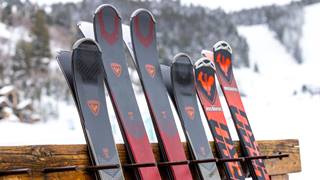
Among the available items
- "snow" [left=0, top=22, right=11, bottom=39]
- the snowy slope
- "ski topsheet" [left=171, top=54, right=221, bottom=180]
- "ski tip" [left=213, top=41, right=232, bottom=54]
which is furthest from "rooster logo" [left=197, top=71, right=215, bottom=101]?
"snow" [left=0, top=22, right=11, bottom=39]

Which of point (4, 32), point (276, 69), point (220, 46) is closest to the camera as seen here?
point (220, 46)

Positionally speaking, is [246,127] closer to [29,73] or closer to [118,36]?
[118,36]

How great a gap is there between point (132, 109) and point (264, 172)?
2.82ft

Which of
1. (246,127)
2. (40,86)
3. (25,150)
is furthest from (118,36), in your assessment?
(40,86)

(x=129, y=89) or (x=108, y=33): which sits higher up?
(x=108, y=33)

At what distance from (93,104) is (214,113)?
2.48ft

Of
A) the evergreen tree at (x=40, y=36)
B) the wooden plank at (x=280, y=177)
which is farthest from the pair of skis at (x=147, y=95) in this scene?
the evergreen tree at (x=40, y=36)

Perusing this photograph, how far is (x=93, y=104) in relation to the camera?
173 centimetres

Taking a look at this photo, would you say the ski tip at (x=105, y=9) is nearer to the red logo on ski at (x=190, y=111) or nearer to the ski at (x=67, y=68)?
the ski at (x=67, y=68)

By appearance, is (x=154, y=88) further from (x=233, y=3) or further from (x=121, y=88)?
(x=233, y=3)

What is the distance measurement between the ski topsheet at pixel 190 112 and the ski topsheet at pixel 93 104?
445mm

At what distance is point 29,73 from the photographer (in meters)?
40.5

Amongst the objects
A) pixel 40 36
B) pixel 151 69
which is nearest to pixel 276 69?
pixel 40 36

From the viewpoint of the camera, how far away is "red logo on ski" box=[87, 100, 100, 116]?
1717 millimetres
